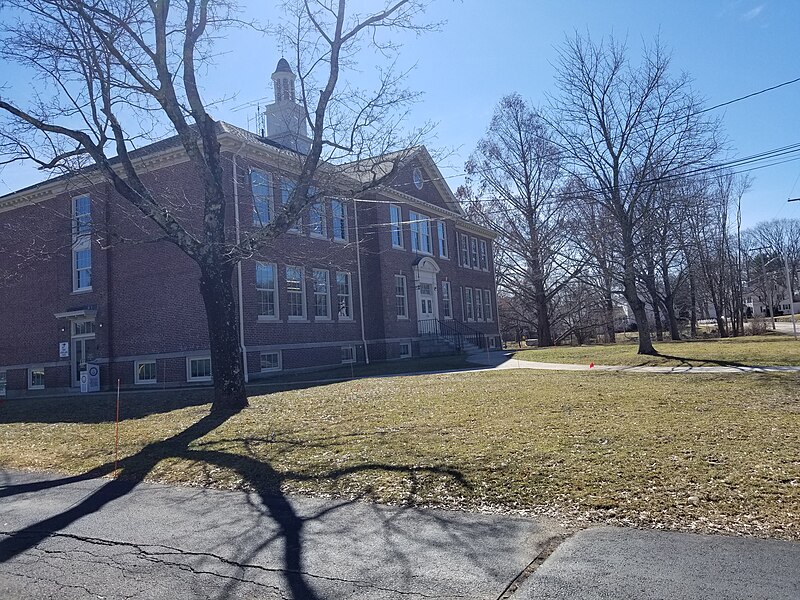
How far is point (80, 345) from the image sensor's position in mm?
25500

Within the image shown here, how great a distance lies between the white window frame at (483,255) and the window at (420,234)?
8385mm

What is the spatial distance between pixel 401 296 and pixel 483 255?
13.3 m

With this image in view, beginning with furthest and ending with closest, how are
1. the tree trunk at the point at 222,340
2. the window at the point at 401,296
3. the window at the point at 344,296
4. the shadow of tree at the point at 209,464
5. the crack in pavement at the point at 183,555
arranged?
the window at the point at 401,296, the window at the point at 344,296, the tree trunk at the point at 222,340, the shadow of tree at the point at 209,464, the crack in pavement at the point at 183,555

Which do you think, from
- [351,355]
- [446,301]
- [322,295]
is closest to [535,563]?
[322,295]

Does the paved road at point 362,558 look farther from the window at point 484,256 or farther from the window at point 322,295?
the window at point 484,256

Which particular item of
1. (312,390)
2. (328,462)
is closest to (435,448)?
(328,462)

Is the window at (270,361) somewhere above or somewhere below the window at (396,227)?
below

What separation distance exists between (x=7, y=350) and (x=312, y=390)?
19.2 meters

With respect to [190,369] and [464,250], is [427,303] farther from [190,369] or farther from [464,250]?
[190,369]

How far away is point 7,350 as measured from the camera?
92.0ft

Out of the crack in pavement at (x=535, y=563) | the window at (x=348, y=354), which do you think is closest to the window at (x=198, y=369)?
the window at (x=348, y=354)

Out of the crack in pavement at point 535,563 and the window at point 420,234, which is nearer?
the crack in pavement at point 535,563

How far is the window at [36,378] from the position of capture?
1049 inches

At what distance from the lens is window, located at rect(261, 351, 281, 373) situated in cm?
2203
